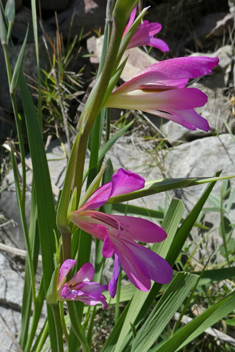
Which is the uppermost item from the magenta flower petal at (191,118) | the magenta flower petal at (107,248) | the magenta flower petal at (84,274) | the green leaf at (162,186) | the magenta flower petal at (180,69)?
the magenta flower petal at (180,69)

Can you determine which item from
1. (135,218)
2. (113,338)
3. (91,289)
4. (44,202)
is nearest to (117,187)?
(135,218)

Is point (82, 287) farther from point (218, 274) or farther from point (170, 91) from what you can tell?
point (218, 274)

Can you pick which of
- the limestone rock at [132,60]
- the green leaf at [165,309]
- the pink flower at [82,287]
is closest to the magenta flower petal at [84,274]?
the pink flower at [82,287]

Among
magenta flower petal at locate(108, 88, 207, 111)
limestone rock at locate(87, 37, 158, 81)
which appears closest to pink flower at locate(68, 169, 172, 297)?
magenta flower petal at locate(108, 88, 207, 111)

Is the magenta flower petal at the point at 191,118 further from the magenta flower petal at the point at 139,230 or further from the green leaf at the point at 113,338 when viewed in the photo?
the green leaf at the point at 113,338

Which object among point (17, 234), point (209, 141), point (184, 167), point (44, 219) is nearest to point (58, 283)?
point (44, 219)

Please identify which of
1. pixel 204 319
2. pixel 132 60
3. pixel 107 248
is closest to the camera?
pixel 107 248
